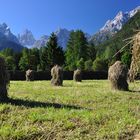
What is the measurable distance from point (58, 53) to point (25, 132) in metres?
82.7

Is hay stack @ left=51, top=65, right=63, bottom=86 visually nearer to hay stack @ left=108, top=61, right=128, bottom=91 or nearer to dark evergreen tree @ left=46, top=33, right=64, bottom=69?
hay stack @ left=108, top=61, right=128, bottom=91

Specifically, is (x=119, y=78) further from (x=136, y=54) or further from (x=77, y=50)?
(x=77, y=50)

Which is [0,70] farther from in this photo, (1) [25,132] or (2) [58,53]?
(2) [58,53]

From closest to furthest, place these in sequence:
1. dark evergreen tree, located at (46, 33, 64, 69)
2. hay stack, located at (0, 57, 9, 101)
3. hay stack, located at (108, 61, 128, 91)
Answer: hay stack, located at (0, 57, 9, 101)
hay stack, located at (108, 61, 128, 91)
dark evergreen tree, located at (46, 33, 64, 69)

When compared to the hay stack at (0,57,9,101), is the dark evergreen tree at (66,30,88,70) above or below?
above

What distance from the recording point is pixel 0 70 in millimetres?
15969

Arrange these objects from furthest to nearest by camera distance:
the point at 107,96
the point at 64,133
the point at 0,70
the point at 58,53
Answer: the point at 58,53
the point at 107,96
the point at 0,70
the point at 64,133

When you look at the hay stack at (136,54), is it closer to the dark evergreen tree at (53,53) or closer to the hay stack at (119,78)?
the hay stack at (119,78)

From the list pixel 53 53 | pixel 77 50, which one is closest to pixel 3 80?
pixel 53 53

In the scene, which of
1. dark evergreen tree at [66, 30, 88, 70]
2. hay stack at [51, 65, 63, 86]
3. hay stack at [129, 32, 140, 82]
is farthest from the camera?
dark evergreen tree at [66, 30, 88, 70]

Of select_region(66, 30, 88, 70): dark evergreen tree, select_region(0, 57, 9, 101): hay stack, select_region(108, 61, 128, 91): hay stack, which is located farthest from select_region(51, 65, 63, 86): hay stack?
select_region(66, 30, 88, 70): dark evergreen tree

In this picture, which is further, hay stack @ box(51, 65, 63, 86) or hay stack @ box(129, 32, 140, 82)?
hay stack @ box(51, 65, 63, 86)

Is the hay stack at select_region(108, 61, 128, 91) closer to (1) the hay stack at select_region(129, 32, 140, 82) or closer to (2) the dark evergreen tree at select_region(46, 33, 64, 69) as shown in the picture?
(1) the hay stack at select_region(129, 32, 140, 82)

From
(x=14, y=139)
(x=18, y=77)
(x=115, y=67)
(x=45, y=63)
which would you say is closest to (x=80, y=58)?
(x=45, y=63)
